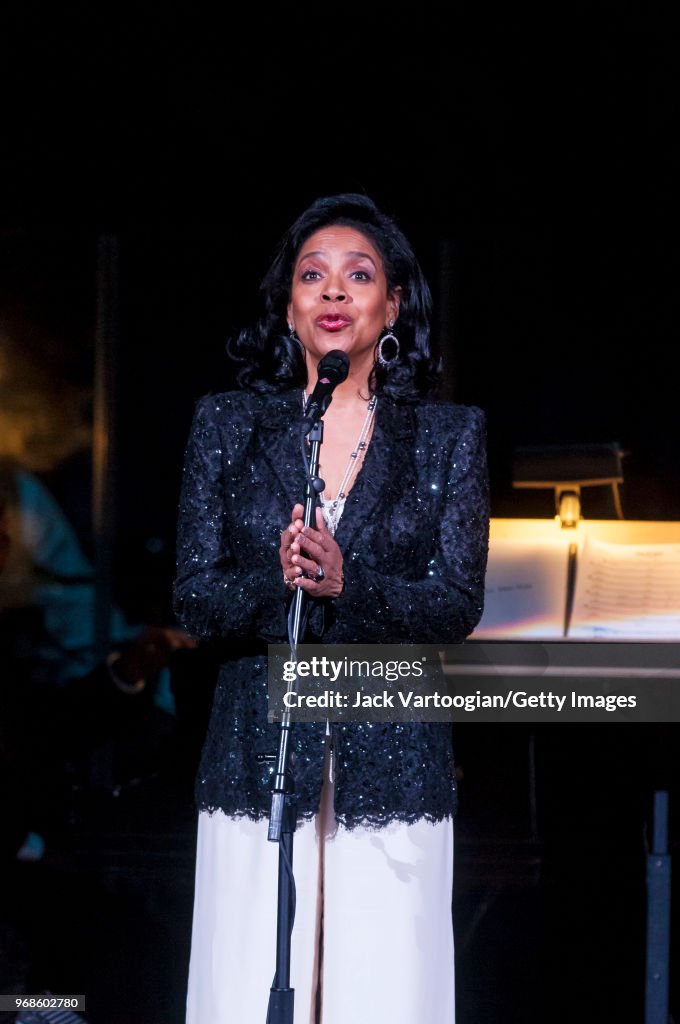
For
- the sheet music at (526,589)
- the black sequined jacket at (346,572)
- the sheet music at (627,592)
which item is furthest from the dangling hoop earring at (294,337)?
the sheet music at (627,592)

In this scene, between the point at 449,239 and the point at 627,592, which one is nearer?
the point at 627,592

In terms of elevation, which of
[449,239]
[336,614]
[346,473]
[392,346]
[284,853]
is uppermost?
[449,239]

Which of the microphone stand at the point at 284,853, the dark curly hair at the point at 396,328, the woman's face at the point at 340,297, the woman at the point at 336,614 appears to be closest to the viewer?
the microphone stand at the point at 284,853

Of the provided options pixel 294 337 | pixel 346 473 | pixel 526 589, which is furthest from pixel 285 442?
pixel 526 589

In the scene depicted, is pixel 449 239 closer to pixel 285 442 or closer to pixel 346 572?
pixel 285 442

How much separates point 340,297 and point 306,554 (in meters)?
0.57

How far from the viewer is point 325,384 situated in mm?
1770

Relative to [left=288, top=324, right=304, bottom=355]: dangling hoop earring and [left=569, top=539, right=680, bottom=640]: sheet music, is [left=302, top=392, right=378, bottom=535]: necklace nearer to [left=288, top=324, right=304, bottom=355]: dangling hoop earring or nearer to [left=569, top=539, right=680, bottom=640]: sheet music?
[left=288, top=324, right=304, bottom=355]: dangling hoop earring

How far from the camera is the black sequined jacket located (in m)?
1.89

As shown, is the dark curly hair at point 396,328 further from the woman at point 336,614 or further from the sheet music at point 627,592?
the sheet music at point 627,592

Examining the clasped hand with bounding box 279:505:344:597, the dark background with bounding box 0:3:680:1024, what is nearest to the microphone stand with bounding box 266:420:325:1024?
the clasped hand with bounding box 279:505:344:597

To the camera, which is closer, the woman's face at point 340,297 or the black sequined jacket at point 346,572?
the black sequined jacket at point 346,572

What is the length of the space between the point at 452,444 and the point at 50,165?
3.50 meters

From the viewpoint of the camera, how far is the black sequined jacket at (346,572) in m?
1.89
